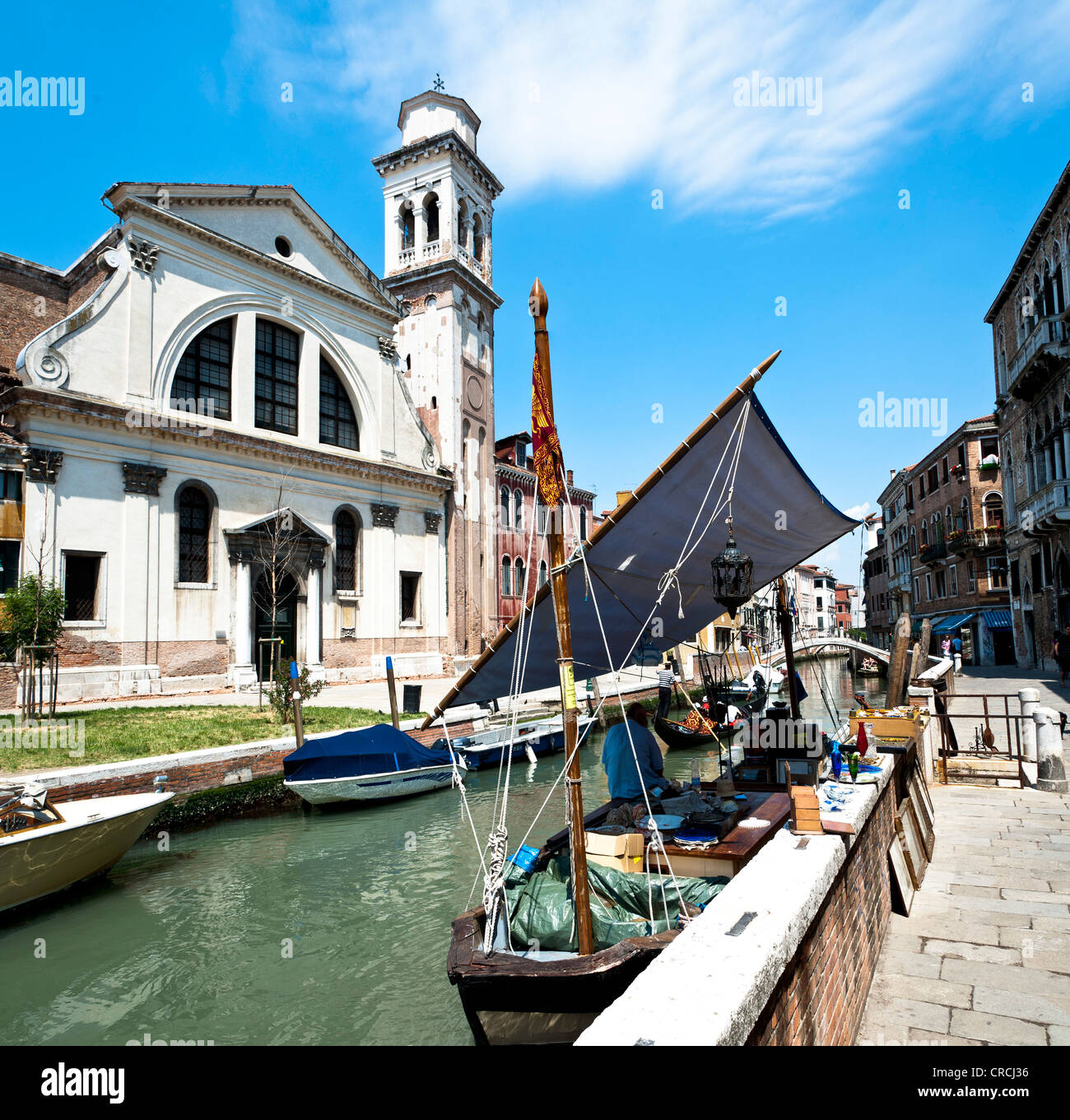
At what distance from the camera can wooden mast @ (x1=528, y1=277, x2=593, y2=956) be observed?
4.27 meters

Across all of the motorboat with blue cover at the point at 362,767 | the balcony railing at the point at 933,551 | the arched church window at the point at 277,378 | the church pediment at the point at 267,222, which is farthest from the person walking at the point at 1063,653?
the church pediment at the point at 267,222

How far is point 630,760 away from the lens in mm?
6930

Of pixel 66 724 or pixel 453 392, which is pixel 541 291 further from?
pixel 453 392

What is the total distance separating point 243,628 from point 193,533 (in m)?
2.97

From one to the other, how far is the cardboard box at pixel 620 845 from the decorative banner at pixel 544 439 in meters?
2.52

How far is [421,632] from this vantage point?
27.1 metres

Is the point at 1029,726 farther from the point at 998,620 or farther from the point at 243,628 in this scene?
the point at 998,620

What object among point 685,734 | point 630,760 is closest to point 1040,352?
point 685,734

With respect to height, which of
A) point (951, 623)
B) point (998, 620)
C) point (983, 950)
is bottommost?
point (983, 950)

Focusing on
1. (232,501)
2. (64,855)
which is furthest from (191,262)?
(64,855)

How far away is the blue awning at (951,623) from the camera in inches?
1345

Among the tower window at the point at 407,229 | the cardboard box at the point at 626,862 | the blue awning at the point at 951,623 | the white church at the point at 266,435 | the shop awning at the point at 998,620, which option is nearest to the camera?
the cardboard box at the point at 626,862

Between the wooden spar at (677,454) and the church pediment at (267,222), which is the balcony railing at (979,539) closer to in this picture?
the church pediment at (267,222)

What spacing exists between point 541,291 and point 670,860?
3948mm
